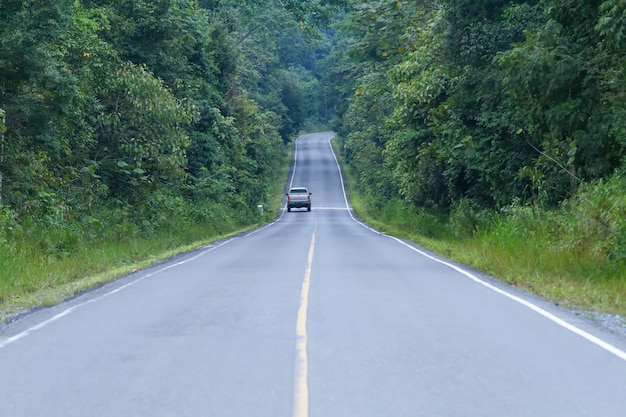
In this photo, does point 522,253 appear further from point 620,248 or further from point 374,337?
point 374,337

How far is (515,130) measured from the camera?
2447cm

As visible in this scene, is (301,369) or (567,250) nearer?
(301,369)

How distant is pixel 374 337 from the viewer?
9.32 m

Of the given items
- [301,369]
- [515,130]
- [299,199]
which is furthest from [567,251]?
[299,199]

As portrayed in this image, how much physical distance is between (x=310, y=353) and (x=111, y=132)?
22108mm

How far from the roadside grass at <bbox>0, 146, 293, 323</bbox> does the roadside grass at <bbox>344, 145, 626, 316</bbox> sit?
838 cm

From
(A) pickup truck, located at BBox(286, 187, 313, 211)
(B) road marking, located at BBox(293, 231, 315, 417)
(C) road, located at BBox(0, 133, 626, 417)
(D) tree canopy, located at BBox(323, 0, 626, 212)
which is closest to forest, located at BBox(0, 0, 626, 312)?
(D) tree canopy, located at BBox(323, 0, 626, 212)

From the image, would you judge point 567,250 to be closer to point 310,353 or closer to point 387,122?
point 310,353

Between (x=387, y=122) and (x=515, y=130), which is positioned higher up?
(x=387, y=122)

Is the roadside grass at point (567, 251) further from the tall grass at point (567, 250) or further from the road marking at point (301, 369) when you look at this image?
the road marking at point (301, 369)

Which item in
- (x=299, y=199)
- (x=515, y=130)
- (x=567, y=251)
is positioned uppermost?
(x=515, y=130)

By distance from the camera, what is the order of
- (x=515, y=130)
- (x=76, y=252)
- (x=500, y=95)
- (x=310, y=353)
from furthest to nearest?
(x=500, y=95) < (x=515, y=130) < (x=76, y=252) < (x=310, y=353)

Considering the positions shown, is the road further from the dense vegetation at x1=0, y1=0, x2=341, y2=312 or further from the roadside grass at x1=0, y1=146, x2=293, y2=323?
the dense vegetation at x1=0, y1=0, x2=341, y2=312

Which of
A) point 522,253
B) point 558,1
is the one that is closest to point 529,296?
point 522,253
